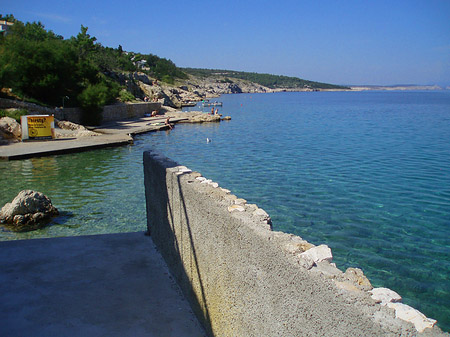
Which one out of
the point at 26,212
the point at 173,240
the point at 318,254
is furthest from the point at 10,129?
the point at 318,254

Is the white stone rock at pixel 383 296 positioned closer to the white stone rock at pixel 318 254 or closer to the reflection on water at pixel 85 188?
the white stone rock at pixel 318 254

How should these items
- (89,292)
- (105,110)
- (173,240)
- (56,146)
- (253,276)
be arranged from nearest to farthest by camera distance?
(253,276) < (89,292) < (173,240) < (56,146) < (105,110)

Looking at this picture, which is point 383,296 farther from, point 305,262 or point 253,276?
point 253,276

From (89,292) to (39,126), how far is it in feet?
66.4

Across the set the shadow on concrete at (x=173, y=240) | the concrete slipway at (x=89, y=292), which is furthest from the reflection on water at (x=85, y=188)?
the shadow on concrete at (x=173, y=240)

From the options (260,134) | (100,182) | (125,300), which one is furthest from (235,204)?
(260,134)

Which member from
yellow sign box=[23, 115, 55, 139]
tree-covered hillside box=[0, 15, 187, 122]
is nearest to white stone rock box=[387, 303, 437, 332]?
yellow sign box=[23, 115, 55, 139]

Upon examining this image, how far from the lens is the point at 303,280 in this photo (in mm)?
2605

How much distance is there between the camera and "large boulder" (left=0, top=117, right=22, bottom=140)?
2244 cm

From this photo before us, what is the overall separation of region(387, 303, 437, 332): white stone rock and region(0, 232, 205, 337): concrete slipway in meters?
2.91

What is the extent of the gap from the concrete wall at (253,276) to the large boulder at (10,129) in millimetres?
20561

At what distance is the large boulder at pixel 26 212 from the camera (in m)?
9.85

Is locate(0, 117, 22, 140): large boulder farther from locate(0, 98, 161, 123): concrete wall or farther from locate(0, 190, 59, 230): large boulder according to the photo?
locate(0, 190, 59, 230): large boulder

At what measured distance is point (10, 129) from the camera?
2269cm
